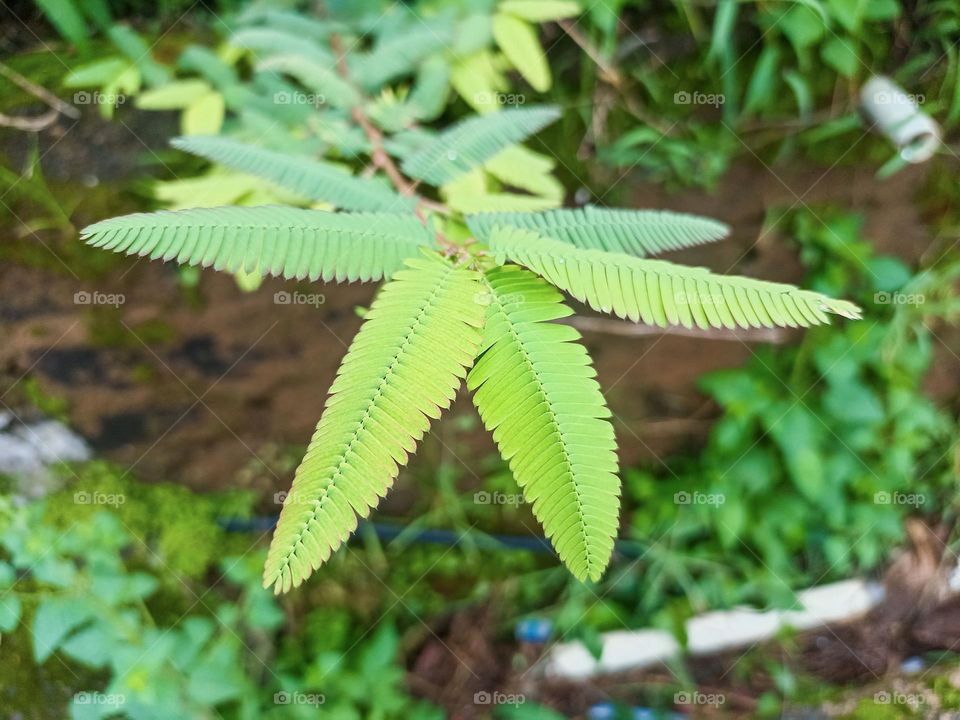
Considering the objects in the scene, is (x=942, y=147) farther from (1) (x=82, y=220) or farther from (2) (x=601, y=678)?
(1) (x=82, y=220)

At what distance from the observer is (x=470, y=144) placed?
1.71 meters

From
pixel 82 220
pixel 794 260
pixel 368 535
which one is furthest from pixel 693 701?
pixel 82 220

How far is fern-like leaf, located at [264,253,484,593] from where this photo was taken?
3.13 ft

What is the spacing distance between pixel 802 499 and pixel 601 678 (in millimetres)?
1266

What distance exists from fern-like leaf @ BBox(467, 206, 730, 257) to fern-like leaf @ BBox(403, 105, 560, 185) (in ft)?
1.18

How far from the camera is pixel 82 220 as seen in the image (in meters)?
2.30

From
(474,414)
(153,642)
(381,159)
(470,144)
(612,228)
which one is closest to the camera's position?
(612,228)

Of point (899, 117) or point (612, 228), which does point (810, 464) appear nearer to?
point (899, 117)

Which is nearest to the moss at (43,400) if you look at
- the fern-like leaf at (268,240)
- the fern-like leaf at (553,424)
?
the fern-like leaf at (268,240)

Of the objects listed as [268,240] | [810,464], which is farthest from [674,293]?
[810,464]

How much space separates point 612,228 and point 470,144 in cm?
58

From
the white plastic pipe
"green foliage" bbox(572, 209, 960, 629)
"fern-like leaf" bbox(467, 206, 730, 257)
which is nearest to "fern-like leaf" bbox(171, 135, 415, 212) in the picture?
"fern-like leaf" bbox(467, 206, 730, 257)

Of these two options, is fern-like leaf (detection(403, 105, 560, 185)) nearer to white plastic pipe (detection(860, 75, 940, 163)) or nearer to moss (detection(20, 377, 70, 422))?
white plastic pipe (detection(860, 75, 940, 163))

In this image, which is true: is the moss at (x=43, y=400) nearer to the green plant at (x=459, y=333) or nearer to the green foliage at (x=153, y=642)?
the green foliage at (x=153, y=642)
